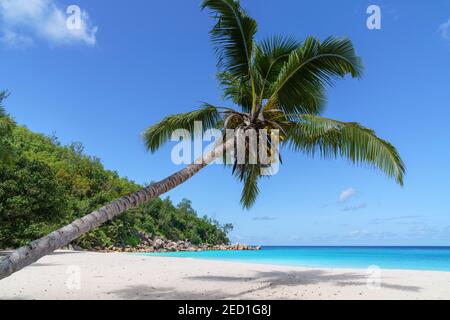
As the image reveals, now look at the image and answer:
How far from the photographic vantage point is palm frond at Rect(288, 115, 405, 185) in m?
7.40

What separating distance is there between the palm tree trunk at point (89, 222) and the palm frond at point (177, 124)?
4.98ft

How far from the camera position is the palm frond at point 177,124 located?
880 cm

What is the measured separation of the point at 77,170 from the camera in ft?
132

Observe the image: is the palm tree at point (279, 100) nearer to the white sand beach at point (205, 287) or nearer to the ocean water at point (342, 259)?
the white sand beach at point (205, 287)

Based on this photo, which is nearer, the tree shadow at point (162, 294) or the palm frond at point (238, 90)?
the tree shadow at point (162, 294)

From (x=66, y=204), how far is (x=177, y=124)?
1394 cm

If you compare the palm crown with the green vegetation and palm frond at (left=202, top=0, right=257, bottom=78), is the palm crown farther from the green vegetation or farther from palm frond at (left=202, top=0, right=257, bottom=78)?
the green vegetation

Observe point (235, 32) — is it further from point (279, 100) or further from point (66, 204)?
point (66, 204)

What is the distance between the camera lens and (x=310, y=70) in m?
8.31

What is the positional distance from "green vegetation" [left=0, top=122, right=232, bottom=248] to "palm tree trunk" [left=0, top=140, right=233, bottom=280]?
5.70m

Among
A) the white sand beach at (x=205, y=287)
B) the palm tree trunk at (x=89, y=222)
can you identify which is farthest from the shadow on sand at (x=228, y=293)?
the palm tree trunk at (x=89, y=222)

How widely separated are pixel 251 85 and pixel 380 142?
296 cm

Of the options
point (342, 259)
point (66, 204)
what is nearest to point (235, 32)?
point (66, 204)
